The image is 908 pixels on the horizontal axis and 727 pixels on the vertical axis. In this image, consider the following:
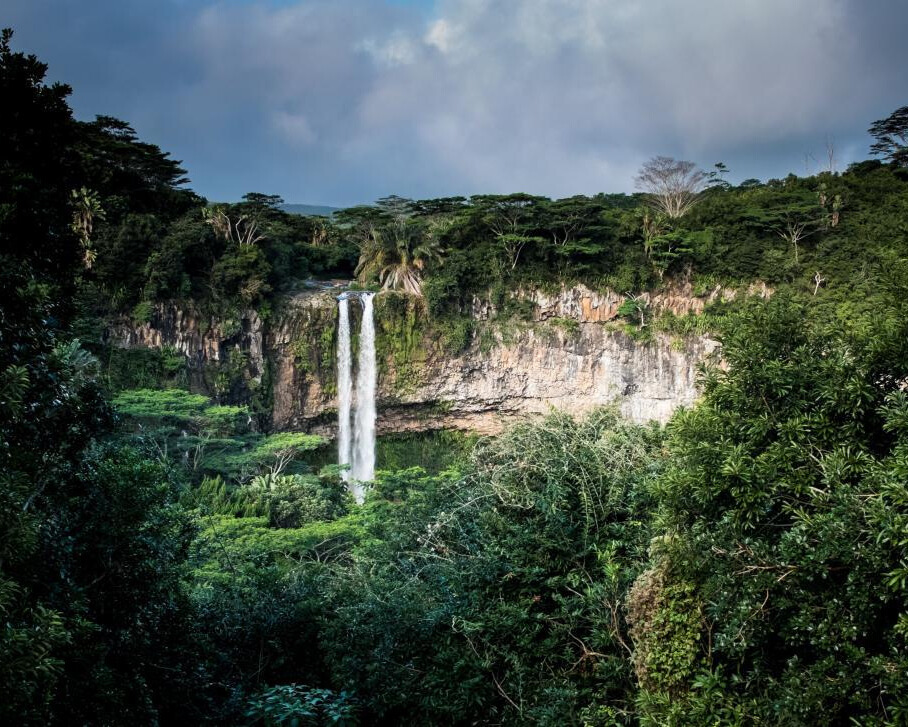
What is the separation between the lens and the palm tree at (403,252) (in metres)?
25.0

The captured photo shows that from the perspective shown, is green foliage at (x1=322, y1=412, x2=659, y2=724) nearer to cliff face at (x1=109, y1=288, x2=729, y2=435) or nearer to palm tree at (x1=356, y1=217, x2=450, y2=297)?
cliff face at (x1=109, y1=288, x2=729, y2=435)

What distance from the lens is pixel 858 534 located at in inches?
134

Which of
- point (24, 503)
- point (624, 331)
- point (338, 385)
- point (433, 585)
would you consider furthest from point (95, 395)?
point (624, 331)

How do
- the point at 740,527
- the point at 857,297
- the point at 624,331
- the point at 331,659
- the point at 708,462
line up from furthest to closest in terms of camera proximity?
the point at 624,331 → the point at 857,297 → the point at 331,659 → the point at 708,462 → the point at 740,527

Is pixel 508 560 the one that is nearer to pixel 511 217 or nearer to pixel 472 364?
pixel 472 364

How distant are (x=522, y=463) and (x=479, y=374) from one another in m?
18.0

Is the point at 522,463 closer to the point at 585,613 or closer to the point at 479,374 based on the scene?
the point at 585,613

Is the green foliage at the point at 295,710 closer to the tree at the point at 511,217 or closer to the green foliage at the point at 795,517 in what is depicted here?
the green foliage at the point at 795,517

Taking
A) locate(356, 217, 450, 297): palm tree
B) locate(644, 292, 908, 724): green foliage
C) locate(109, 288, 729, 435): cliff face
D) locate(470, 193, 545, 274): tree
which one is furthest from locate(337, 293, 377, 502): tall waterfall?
locate(644, 292, 908, 724): green foliage

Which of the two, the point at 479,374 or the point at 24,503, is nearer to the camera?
the point at 24,503

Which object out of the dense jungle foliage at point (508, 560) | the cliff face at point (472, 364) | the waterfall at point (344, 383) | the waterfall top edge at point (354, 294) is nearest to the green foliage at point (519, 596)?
the dense jungle foliage at point (508, 560)

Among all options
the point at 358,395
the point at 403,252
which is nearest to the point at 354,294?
the point at 403,252

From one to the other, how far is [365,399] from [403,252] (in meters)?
5.71

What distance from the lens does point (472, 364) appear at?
2508cm
